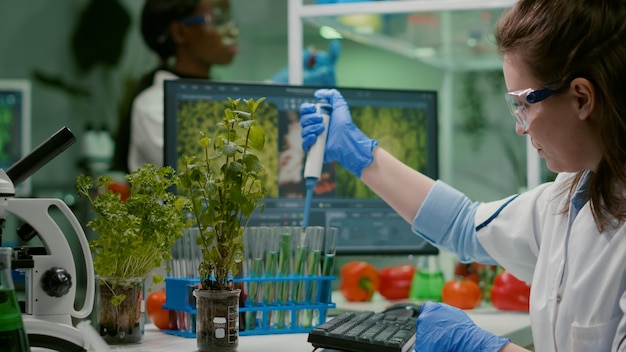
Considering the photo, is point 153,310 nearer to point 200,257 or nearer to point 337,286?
point 200,257

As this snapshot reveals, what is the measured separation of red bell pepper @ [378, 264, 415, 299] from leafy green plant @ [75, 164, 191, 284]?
974 millimetres

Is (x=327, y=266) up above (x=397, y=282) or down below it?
above

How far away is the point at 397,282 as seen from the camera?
233 cm

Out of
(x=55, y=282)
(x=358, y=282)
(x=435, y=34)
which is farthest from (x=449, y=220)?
(x=435, y=34)

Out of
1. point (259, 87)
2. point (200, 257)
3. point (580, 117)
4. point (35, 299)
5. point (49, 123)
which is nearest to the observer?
point (35, 299)

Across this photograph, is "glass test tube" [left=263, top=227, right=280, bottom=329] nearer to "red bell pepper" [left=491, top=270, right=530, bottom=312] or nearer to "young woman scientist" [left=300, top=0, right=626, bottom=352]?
"young woman scientist" [left=300, top=0, right=626, bottom=352]

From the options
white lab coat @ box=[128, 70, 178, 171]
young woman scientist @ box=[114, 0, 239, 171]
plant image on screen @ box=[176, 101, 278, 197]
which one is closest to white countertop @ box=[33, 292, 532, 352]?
plant image on screen @ box=[176, 101, 278, 197]

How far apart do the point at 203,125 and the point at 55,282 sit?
2.47ft

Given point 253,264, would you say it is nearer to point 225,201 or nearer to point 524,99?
point 225,201

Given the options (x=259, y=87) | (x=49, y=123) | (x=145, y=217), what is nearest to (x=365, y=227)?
(x=259, y=87)

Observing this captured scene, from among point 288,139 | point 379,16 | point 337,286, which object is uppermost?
point 379,16

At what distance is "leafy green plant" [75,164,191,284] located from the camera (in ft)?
4.73

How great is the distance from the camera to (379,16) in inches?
100

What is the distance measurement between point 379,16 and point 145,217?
1.33 m
